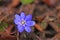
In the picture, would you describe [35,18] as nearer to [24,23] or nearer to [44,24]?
[44,24]

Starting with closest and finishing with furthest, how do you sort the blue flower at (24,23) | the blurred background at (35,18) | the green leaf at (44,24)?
the blue flower at (24,23) < the blurred background at (35,18) < the green leaf at (44,24)

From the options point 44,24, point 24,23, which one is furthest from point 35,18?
point 24,23

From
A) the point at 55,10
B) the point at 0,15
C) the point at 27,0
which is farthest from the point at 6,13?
the point at 55,10

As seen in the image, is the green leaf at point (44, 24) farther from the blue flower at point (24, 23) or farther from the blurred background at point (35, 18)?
the blue flower at point (24, 23)

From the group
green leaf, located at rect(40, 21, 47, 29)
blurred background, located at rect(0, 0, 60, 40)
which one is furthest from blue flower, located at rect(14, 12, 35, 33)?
green leaf, located at rect(40, 21, 47, 29)

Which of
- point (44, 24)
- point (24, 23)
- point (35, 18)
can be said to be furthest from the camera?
point (35, 18)

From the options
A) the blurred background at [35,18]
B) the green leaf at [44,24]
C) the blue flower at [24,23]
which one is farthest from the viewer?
the green leaf at [44,24]

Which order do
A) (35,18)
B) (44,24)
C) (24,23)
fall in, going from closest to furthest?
(24,23)
(44,24)
(35,18)

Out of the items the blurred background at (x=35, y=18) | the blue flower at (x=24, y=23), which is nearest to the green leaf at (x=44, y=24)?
the blurred background at (x=35, y=18)

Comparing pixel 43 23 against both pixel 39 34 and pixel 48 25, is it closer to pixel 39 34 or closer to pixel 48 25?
pixel 48 25
